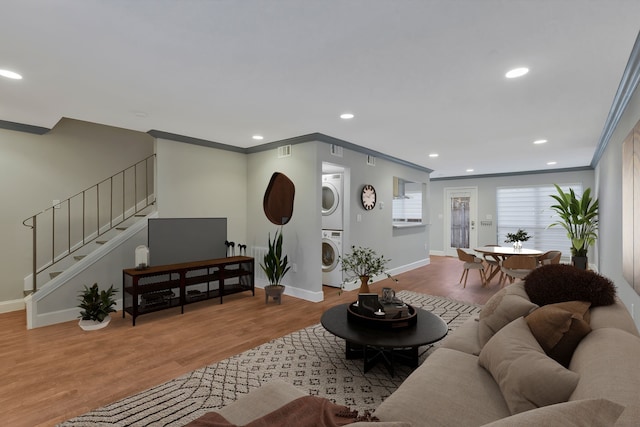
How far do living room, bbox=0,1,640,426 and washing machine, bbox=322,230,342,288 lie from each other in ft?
1.00

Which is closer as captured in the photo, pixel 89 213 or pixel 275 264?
pixel 275 264

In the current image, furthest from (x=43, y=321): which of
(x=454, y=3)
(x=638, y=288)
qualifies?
(x=638, y=288)

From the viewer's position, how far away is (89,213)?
15.4 feet

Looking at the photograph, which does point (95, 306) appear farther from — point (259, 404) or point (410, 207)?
point (410, 207)

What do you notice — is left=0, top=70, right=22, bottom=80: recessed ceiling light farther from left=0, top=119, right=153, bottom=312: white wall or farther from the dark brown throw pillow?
the dark brown throw pillow

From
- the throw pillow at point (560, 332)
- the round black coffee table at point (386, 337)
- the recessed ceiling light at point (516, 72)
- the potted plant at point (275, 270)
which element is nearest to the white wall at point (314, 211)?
the potted plant at point (275, 270)

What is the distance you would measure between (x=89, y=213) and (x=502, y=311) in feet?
17.2

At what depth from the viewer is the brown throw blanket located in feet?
4.10

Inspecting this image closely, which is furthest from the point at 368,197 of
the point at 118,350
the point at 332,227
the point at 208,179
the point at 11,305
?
the point at 11,305

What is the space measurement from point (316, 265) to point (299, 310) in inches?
27.6

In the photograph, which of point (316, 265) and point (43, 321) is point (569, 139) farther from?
point (43, 321)

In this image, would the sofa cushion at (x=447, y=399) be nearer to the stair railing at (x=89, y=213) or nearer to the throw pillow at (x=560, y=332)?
the throw pillow at (x=560, y=332)

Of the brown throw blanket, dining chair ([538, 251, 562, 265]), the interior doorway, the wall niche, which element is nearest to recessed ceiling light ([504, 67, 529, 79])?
the wall niche

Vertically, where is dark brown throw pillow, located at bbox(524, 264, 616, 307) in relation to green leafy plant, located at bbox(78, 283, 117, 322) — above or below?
above
